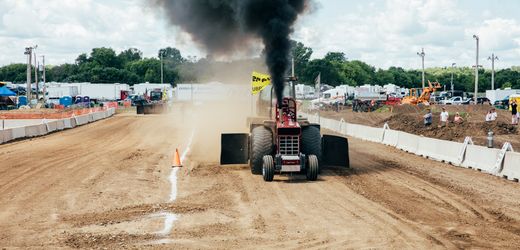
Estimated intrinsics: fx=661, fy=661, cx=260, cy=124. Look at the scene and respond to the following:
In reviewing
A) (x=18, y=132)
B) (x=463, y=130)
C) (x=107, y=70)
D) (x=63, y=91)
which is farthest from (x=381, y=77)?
(x=18, y=132)

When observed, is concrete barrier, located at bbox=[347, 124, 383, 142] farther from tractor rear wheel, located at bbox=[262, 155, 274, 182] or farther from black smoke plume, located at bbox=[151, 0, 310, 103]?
tractor rear wheel, located at bbox=[262, 155, 274, 182]

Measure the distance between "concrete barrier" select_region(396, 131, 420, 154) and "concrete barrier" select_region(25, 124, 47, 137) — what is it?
68.5ft

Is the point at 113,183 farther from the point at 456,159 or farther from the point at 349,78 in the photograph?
the point at 349,78

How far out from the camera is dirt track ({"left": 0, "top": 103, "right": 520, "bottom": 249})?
428 inches

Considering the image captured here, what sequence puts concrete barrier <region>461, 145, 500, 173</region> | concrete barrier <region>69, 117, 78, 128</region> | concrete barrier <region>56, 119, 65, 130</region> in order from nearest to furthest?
concrete barrier <region>461, 145, 500, 173</region>
concrete barrier <region>56, 119, 65, 130</region>
concrete barrier <region>69, 117, 78, 128</region>

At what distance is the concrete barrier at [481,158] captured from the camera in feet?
67.6

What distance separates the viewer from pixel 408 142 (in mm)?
28656

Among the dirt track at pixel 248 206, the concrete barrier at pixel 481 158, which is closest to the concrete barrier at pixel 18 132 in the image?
the dirt track at pixel 248 206

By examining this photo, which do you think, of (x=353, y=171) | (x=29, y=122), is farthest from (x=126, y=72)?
(x=353, y=171)

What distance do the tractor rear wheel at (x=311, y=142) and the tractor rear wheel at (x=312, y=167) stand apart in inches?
23.1

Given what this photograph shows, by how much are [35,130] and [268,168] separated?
82.5 feet

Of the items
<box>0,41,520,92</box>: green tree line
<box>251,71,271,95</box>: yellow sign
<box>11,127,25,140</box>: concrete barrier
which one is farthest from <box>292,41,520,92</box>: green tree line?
<box>251,71,271,95</box>: yellow sign

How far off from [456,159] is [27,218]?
50.7ft

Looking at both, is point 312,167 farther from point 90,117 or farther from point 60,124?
point 90,117
